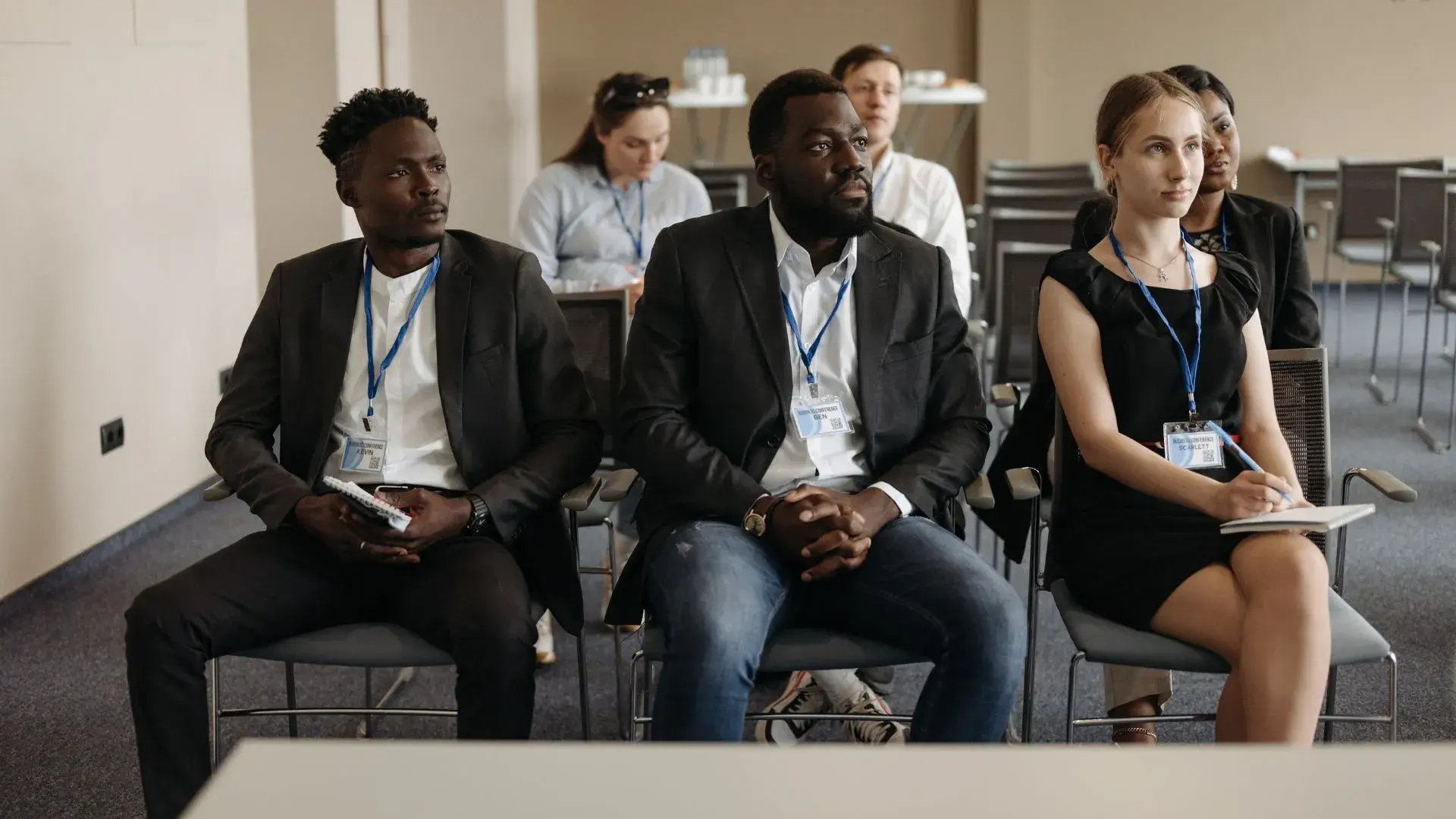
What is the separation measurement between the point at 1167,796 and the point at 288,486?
1844mm

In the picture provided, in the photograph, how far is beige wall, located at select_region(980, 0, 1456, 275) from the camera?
10.3 meters

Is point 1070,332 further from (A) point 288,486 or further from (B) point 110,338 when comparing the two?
(B) point 110,338

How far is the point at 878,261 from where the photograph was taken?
2.71 meters

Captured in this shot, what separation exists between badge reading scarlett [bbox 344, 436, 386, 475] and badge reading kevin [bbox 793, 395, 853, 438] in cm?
74

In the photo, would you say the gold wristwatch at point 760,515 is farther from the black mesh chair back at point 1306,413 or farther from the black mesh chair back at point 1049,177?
the black mesh chair back at point 1049,177

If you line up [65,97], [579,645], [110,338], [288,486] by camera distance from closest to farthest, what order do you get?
[288,486] < [579,645] < [65,97] < [110,338]

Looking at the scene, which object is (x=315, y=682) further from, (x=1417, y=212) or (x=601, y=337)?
(x=1417, y=212)

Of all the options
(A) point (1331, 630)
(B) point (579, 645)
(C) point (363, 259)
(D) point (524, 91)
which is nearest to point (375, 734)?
(B) point (579, 645)

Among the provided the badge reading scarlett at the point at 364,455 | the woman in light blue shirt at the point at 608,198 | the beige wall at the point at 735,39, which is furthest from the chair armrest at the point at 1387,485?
the beige wall at the point at 735,39

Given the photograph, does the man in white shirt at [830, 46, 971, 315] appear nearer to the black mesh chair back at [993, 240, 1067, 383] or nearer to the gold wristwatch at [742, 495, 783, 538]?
the black mesh chair back at [993, 240, 1067, 383]

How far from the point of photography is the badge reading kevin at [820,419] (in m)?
2.61

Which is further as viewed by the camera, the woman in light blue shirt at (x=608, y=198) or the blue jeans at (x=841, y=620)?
the woman in light blue shirt at (x=608, y=198)

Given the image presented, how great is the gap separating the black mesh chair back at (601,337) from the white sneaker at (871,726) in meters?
0.79

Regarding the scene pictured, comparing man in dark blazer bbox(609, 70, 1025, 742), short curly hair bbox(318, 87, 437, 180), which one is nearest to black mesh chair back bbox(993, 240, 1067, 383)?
man in dark blazer bbox(609, 70, 1025, 742)
